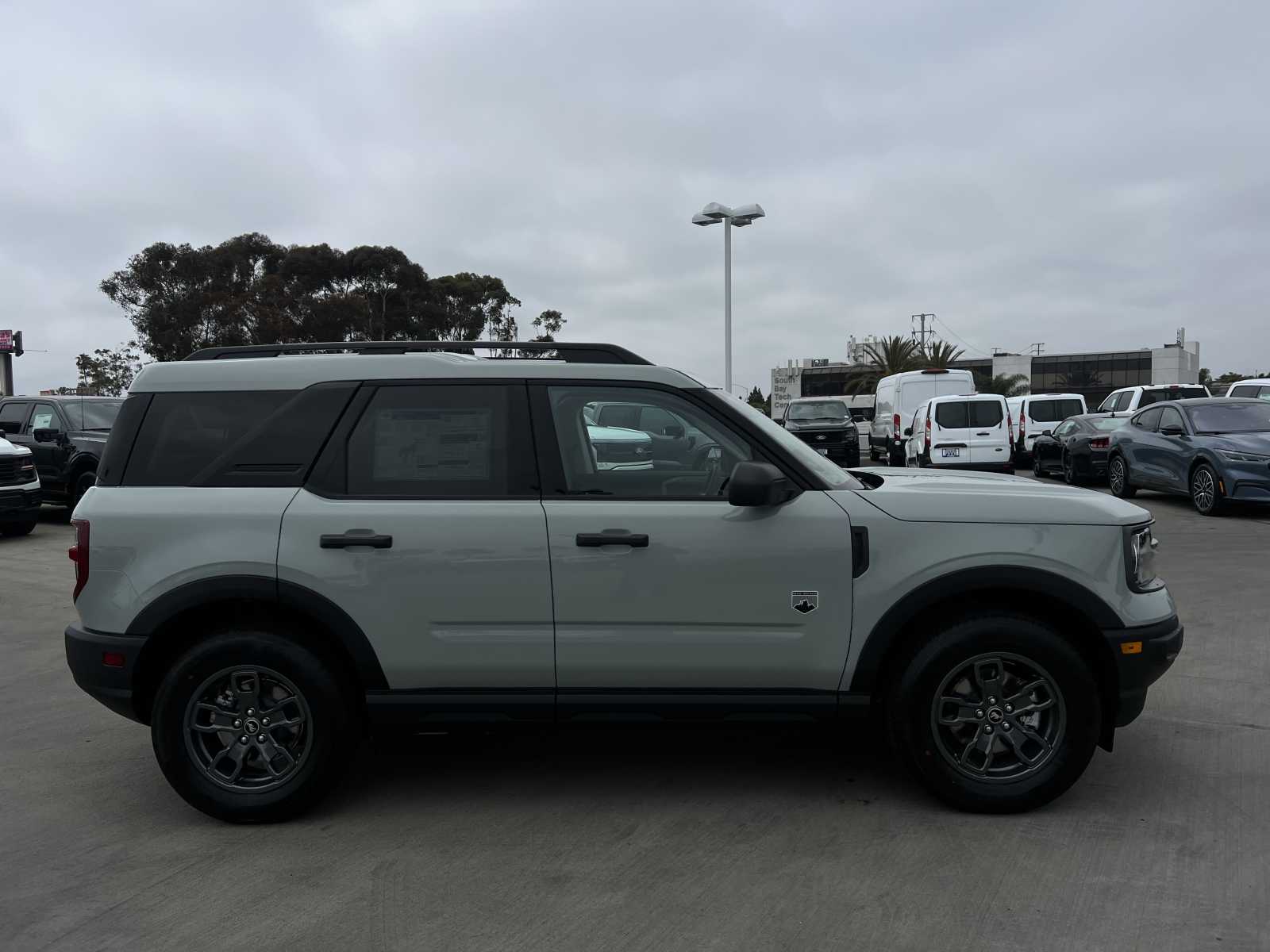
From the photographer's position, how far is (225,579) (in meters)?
3.88

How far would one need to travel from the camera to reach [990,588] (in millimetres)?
3818

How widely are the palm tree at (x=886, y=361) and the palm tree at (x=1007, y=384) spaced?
8.54 metres

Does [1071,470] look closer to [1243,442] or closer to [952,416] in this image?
[952,416]

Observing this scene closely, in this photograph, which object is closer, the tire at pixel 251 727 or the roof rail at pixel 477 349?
the tire at pixel 251 727

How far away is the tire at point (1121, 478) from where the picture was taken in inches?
592

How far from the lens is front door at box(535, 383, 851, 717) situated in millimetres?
3805

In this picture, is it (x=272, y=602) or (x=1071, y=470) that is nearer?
(x=272, y=602)

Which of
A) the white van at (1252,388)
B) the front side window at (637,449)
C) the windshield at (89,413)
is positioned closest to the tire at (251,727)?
the front side window at (637,449)

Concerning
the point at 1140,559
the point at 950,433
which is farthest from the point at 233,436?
the point at 950,433

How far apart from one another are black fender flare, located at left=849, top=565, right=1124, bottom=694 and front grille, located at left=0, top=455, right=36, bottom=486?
1246 cm

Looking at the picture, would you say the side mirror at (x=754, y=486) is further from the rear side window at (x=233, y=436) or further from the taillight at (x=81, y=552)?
the taillight at (x=81, y=552)

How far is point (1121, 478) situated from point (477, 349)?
13.6 meters

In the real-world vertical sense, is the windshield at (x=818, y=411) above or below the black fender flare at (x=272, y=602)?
above

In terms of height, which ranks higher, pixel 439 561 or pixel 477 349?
pixel 477 349
